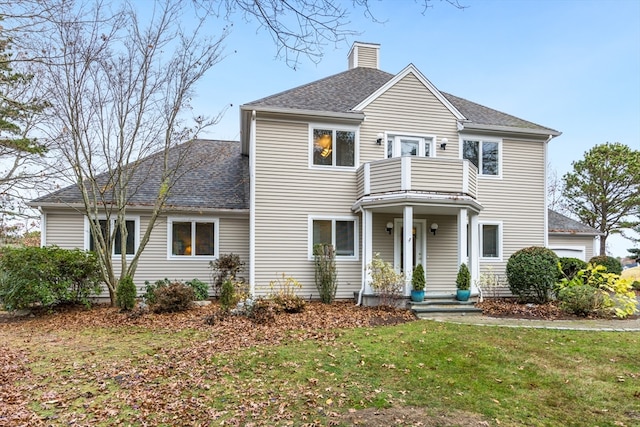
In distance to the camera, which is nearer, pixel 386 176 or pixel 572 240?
pixel 386 176

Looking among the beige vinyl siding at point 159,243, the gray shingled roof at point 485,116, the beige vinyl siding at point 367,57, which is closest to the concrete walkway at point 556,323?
the beige vinyl siding at point 159,243

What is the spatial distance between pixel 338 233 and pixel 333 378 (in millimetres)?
7202

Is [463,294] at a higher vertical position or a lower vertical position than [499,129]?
lower

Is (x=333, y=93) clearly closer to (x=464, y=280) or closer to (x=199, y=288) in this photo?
(x=464, y=280)

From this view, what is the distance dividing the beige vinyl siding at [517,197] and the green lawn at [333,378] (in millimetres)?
5868

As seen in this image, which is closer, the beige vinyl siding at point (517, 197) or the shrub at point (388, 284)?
the shrub at point (388, 284)

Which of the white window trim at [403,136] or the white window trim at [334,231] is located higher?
the white window trim at [403,136]

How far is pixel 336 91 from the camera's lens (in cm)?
1355

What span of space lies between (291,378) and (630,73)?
11890 mm

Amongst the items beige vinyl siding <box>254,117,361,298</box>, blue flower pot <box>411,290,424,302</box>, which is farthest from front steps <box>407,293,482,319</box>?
beige vinyl siding <box>254,117,361,298</box>

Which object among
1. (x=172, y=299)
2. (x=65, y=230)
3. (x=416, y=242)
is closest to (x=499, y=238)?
(x=416, y=242)

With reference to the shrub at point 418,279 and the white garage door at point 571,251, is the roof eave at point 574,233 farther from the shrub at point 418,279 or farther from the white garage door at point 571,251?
the shrub at point 418,279

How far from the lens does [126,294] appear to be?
9508mm

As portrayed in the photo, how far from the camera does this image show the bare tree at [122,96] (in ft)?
31.7
